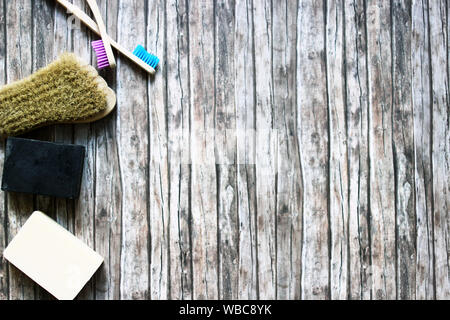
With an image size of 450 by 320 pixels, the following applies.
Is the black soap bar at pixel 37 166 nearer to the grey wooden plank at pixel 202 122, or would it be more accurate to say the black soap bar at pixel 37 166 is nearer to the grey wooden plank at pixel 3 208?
the grey wooden plank at pixel 3 208

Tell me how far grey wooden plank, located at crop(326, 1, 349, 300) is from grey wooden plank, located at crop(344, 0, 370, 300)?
1 centimetres

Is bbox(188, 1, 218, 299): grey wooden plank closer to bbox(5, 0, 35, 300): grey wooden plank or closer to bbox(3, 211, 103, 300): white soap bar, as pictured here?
bbox(3, 211, 103, 300): white soap bar

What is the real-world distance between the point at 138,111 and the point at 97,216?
1.11ft

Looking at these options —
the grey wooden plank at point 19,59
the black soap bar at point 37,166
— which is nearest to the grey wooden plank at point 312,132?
the black soap bar at point 37,166

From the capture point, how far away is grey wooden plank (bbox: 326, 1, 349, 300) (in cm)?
134

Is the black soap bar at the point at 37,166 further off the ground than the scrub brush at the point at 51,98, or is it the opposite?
the scrub brush at the point at 51,98

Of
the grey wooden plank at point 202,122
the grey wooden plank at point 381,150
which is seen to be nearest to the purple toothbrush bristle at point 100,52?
the grey wooden plank at point 202,122

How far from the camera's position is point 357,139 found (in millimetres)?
1342

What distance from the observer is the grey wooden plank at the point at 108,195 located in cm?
132

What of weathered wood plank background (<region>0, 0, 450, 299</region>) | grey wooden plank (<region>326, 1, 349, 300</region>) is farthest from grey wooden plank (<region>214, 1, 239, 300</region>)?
grey wooden plank (<region>326, 1, 349, 300</region>)

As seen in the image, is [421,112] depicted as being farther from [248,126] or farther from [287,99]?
[248,126]

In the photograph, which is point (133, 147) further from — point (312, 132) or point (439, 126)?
point (439, 126)

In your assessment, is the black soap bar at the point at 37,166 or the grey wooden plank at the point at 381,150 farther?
the grey wooden plank at the point at 381,150
